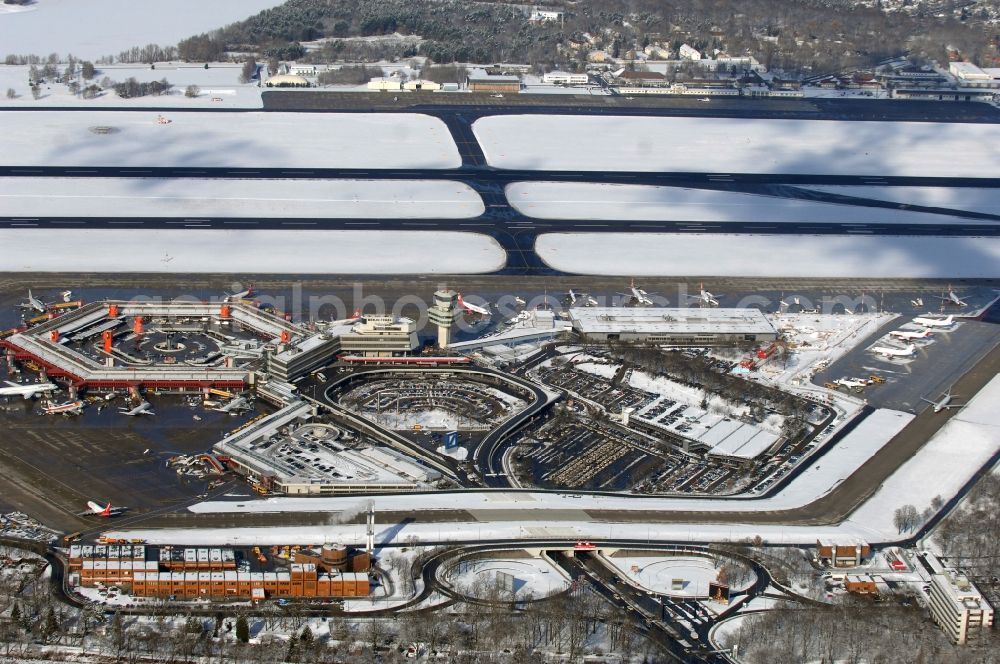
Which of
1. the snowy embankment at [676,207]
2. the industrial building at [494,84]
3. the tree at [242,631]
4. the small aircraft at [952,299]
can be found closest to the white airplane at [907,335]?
the small aircraft at [952,299]

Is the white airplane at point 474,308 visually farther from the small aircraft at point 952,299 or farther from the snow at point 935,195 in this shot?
the snow at point 935,195

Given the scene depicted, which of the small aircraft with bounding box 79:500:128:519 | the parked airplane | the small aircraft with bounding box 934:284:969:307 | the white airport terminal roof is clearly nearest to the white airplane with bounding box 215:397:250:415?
the parked airplane

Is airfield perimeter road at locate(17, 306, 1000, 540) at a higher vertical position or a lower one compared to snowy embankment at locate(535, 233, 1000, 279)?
lower

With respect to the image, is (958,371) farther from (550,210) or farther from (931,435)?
(550,210)

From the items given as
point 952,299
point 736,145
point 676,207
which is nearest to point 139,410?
point 676,207

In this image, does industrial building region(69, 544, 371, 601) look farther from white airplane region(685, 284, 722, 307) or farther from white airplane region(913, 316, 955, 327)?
white airplane region(913, 316, 955, 327)
